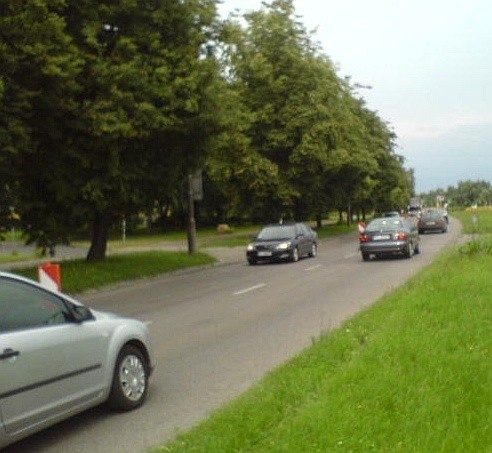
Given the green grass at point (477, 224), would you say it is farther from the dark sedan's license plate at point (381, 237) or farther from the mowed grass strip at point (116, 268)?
the mowed grass strip at point (116, 268)

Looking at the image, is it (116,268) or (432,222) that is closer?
(116,268)

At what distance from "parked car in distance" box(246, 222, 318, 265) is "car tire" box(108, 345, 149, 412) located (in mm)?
21736

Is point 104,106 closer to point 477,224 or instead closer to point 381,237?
point 381,237

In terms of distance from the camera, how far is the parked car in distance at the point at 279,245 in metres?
29.3

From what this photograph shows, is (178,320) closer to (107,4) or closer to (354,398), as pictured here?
(354,398)

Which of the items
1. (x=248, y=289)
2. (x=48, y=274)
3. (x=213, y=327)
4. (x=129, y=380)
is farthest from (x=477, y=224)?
(x=129, y=380)

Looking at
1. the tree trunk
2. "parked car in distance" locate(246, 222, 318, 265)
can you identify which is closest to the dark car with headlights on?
"parked car in distance" locate(246, 222, 318, 265)

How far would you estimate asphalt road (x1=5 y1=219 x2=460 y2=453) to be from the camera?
6609 millimetres

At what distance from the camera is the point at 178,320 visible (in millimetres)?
13484

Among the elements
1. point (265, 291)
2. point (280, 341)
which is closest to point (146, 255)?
point (265, 291)

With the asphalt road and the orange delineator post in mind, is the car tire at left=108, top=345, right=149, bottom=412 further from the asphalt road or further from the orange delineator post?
the orange delineator post

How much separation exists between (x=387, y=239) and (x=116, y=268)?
31.2 feet

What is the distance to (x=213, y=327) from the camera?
40.6 feet

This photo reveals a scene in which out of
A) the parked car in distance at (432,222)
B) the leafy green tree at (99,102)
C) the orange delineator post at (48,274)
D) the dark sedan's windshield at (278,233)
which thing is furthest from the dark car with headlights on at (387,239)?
the parked car in distance at (432,222)
